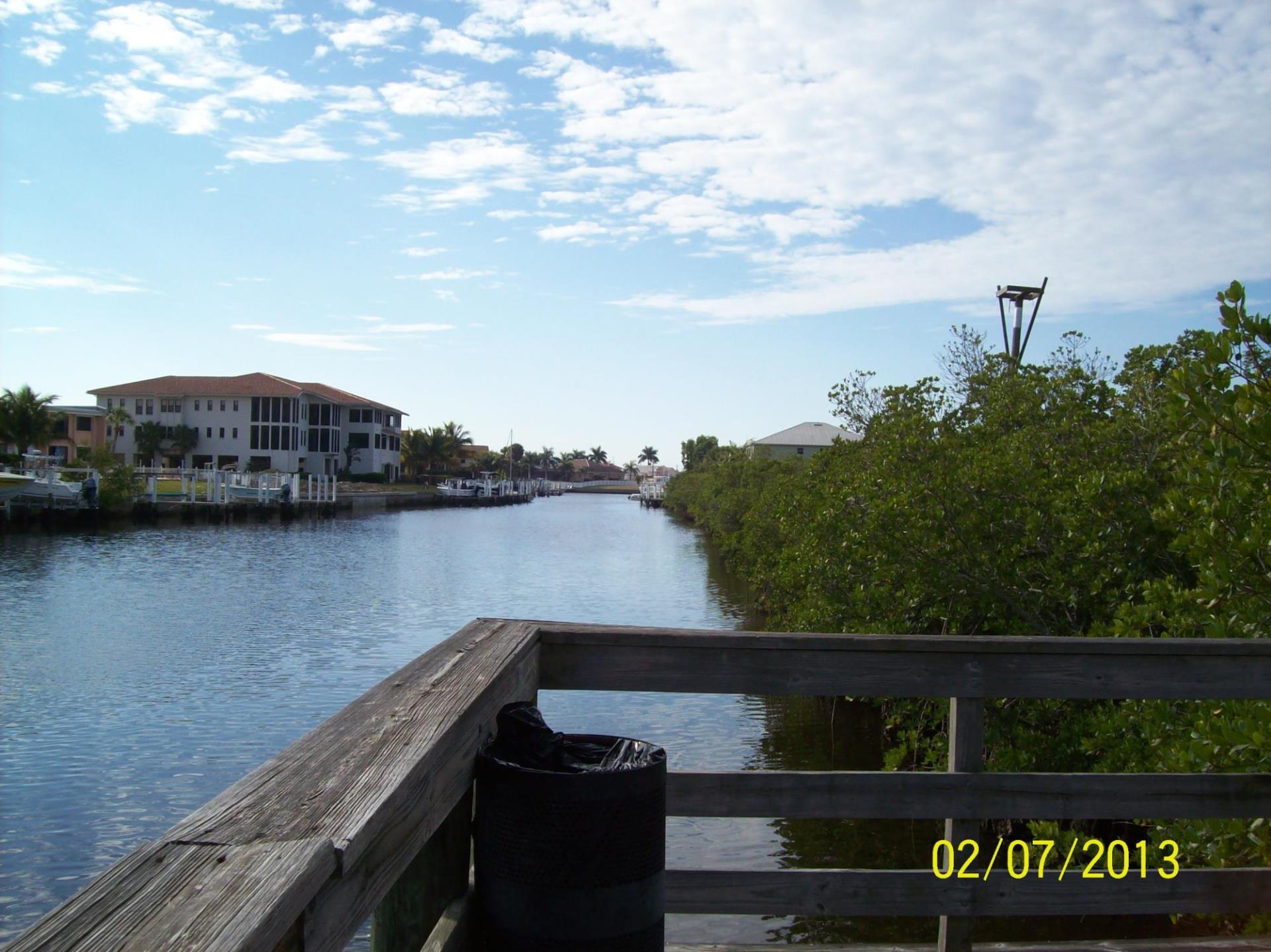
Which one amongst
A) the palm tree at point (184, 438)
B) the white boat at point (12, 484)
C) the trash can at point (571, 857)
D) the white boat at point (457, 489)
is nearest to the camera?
the trash can at point (571, 857)

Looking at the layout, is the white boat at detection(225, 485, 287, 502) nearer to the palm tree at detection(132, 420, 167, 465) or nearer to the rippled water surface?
the rippled water surface

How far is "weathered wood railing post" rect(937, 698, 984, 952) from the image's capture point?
3.19 metres

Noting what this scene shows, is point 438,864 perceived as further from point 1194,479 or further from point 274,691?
point 274,691

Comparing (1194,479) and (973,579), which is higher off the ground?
(1194,479)

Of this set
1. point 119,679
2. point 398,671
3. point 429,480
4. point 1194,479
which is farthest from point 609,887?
point 429,480

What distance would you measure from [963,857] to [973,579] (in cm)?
691

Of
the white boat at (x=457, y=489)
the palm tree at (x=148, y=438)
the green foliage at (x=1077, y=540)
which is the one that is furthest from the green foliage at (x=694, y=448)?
the green foliage at (x=1077, y=540)

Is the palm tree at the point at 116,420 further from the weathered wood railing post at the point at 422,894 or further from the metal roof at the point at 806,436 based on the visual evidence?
the weathered wood railing post at the point at 422,894

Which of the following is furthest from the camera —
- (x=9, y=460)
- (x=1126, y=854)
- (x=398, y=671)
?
(x=9, y=460)

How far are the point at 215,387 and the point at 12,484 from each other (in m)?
38.4

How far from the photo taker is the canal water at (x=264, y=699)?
10.5 metres

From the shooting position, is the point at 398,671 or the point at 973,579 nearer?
the point at 398,671

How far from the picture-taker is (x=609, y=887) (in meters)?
2.34

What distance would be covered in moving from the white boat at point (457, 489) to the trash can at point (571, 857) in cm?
10511
